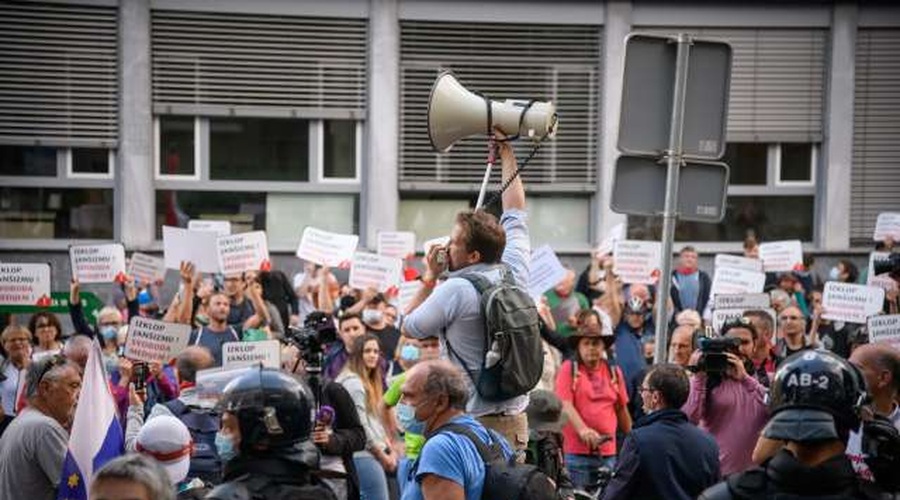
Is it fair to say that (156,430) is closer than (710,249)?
Yes


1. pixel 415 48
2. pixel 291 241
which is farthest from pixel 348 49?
pixel 291 241

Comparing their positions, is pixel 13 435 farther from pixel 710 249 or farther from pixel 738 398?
pixel 710 249

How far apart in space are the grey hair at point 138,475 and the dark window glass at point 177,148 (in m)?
14.0

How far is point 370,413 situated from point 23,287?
3799 millimetres

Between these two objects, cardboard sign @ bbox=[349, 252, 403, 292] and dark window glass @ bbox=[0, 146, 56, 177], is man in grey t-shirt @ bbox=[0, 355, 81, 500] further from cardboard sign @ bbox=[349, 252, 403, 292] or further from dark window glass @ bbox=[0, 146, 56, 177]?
dark window glass @ bbox=[0, 146, 56, 177]

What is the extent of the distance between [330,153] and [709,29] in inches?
194

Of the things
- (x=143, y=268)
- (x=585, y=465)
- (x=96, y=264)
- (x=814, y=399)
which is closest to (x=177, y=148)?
(x=143, y=268)

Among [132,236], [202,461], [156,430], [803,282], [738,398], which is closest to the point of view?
[156,430]

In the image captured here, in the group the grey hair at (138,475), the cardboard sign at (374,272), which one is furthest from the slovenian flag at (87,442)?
the cardboard sign at (374,272)

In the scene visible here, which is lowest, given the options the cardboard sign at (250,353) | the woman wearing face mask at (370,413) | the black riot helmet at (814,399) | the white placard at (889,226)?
the woman wearing face mask at (370,413)

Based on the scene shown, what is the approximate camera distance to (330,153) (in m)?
18.7

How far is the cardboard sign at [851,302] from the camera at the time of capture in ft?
42.4

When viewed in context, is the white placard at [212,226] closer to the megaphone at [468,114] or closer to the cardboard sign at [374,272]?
the cardboard sign at [374,272]

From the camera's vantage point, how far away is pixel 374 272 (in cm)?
1411
